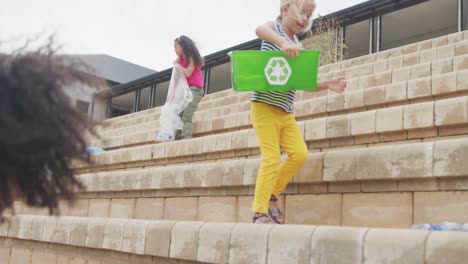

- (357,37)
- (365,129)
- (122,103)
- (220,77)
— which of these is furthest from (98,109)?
(122,103)

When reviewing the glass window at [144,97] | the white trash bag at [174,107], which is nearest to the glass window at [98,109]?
the white trash bag at [174,107]

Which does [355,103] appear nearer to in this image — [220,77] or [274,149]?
[274,149]

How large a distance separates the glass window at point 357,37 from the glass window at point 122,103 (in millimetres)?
11810

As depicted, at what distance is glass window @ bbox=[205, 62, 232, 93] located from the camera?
19.8 metres

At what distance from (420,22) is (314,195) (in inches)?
504

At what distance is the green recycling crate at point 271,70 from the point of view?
342cm

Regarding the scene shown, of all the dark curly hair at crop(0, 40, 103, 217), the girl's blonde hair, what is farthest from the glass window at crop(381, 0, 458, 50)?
the dark curly hair at crop(0, 40, 103, 217)

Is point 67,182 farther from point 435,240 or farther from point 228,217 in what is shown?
point 228,217

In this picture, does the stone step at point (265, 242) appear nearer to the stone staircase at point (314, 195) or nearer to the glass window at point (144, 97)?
the stone staircase at point (314, 195)

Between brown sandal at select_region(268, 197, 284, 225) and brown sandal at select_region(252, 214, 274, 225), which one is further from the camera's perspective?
brown sandal at select_region(268, 197, 284, 225)

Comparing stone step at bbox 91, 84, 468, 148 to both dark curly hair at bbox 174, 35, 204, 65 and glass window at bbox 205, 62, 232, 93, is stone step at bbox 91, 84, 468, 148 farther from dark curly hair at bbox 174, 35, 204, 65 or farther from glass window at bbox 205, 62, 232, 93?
glass window at bbox 205, 62, 232, 93

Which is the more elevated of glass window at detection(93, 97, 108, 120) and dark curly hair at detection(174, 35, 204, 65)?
dark curly hair at detection(174, 35, 204, 65)

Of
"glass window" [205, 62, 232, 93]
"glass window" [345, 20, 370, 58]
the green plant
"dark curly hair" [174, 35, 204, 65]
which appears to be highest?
"glass window" [345, 20, 370, 58]

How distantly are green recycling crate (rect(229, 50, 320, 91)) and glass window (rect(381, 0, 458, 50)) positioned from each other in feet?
37.8
